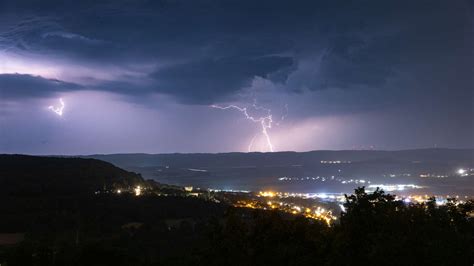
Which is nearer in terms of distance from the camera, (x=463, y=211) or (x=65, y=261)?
(x=463, y=211)

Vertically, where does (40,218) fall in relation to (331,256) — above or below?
below

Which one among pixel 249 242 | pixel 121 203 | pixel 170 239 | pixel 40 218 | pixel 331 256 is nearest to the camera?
pixel 331 256

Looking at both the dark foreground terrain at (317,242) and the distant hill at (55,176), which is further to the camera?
the distant hill at (55,176)

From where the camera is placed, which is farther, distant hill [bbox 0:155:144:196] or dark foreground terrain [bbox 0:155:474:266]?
distant hill [bbox 0:155:144:196]

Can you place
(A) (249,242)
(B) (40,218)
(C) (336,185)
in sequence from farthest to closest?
(C) (336,185)
(B) (40,218)
(A) (249,242)

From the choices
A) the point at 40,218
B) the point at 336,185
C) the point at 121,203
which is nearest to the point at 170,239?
the point at 40,218

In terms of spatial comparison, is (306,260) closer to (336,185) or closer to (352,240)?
(352,240)

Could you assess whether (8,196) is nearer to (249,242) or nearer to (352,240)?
(249,242)

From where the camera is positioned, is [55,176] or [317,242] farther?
[55,176]
